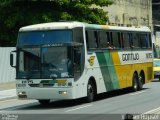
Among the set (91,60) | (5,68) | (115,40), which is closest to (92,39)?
(91,60)

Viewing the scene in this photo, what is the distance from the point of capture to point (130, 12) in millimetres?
61688

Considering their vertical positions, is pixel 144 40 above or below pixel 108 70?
above

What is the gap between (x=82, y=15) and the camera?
128 feet

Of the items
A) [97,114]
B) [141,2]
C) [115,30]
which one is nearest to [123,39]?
[115,30]

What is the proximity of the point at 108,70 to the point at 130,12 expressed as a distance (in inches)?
1520

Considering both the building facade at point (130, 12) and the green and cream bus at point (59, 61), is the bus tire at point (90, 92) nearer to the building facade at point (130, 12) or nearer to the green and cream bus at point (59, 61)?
the green and cream bus at point (59, 61)

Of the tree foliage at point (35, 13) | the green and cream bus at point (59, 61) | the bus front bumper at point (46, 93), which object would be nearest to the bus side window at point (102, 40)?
the green and cream bus at point (59, 61)

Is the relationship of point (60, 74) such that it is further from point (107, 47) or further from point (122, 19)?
point (122, 19)

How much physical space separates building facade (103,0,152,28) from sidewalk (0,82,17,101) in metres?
22.4

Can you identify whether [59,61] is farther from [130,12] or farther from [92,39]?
[130,12]

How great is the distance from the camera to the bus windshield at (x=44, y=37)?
797 inches

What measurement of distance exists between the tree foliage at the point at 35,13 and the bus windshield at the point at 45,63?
54.7 feet

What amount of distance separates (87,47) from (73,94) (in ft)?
7.83

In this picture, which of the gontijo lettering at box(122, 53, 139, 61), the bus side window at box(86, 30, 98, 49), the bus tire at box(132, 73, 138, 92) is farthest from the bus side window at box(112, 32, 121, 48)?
the bus tire at box(132, 73, 138, 92)
